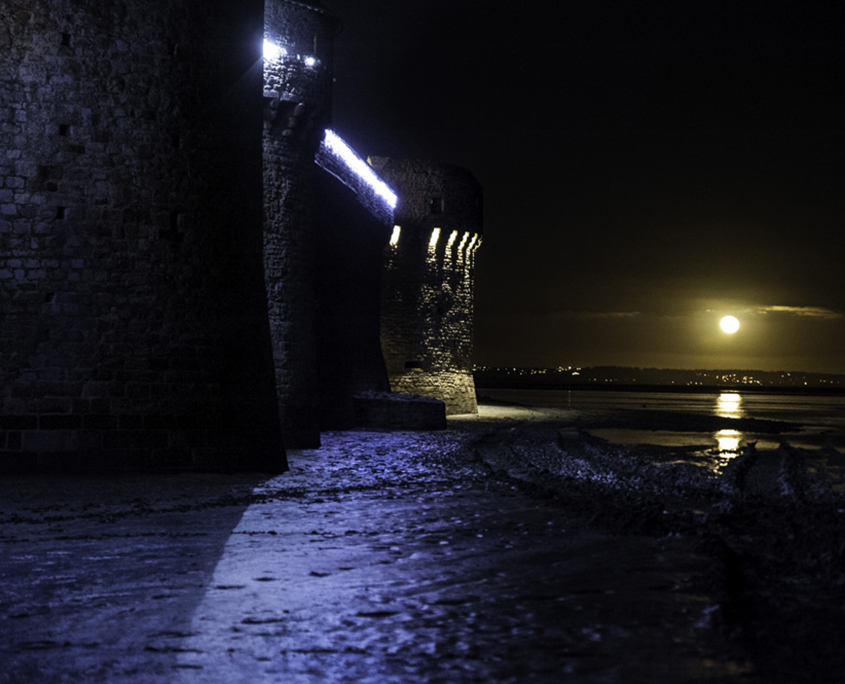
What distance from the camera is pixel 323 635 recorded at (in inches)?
173

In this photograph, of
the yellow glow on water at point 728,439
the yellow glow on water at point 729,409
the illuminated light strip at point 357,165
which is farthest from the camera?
the yellow glow on water at point 729,409

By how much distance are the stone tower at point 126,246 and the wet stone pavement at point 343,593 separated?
177 centimetres

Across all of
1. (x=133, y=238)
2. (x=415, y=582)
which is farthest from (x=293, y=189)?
(x=415, y=582)

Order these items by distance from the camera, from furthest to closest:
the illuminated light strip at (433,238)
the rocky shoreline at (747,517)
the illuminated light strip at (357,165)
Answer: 1. the illuminated light strip at (433,238)
2. the illuminated light strip at (357,165)
3. the rocky shoreline at (747,517)

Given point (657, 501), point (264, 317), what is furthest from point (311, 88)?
point (657, 501)

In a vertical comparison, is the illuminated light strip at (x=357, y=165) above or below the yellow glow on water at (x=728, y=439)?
above

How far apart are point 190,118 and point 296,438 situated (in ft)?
19.8

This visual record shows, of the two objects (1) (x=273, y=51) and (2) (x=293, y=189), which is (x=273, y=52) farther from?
(2) (x=293, y=189)

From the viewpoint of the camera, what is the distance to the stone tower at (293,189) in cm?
1497

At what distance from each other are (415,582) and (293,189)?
10.9 meters

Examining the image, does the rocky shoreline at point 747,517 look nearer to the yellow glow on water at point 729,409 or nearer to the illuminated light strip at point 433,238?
the illuminated light strip at point 433,238

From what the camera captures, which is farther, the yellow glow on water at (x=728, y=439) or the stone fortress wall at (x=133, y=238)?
the yellow glow on water at (x=728, y=439)

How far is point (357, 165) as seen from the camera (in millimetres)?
21766

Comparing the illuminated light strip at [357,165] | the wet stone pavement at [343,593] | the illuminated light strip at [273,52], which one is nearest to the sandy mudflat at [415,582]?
the wet stone pavement at [343,593]
